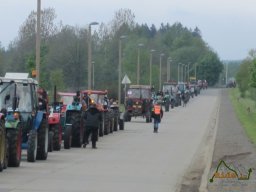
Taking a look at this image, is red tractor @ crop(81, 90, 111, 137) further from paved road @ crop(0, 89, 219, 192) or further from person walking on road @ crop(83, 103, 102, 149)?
person walking on road @ crop(83, 103, 102, 149)

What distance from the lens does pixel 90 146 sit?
35.9m

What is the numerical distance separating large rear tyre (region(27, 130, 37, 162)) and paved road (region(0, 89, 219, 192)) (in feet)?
0.76

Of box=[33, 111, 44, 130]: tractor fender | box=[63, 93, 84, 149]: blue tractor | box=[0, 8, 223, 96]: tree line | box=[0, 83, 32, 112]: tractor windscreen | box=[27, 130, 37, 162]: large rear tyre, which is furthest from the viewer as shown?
box=[0, 8, 223, 96]: tree line

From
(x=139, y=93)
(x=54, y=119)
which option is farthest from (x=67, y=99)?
(x=139, y=93)

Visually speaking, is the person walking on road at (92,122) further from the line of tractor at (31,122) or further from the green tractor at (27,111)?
the green tractor at (27,111)

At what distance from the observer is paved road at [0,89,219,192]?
1966cm

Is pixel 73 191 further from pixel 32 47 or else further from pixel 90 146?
pixel 32 47

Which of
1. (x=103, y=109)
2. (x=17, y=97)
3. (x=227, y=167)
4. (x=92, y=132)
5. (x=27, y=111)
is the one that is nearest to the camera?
(x=227, y=167)

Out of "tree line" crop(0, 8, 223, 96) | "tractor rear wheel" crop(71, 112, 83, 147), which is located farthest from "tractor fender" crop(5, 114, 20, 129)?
"tree line" crop(0, 8, 223, 96)

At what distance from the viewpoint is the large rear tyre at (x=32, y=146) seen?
83.3 feet

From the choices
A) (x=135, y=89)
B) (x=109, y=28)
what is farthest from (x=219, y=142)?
(x=109, y=28)

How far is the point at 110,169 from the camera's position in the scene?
24.6 metres

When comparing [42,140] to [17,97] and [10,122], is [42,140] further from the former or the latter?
[10,122]

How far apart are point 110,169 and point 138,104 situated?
38.5 metres
